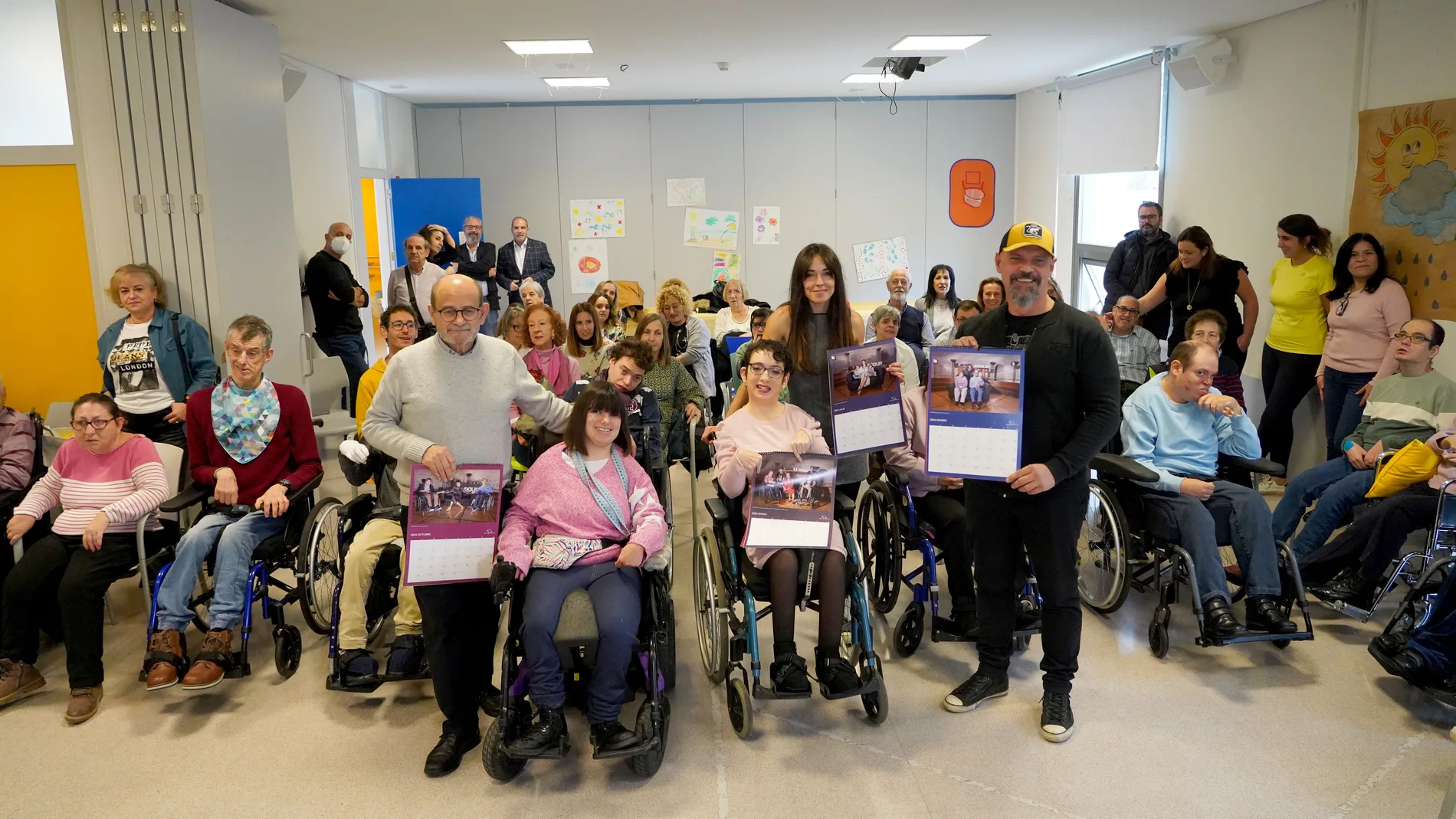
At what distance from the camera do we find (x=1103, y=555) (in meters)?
3.96

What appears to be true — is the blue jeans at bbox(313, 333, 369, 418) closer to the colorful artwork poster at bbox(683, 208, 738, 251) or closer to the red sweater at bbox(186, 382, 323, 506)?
the red sweater at bbox(186, 382, 323, 506)

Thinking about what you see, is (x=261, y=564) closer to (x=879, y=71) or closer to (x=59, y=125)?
(x=59, y=125)

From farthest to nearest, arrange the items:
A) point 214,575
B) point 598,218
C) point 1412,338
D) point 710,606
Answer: point 598,218 → point 1412,338 → point 214,575 → point 710,606

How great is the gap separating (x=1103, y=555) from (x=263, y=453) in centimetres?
328

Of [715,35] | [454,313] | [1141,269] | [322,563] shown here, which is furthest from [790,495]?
[1141,269]

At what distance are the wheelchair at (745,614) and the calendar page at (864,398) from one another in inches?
8.2

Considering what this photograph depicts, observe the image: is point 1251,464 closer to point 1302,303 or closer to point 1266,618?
point 1266,618

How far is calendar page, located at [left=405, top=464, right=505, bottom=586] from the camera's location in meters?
2.83

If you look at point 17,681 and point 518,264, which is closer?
point 17,681

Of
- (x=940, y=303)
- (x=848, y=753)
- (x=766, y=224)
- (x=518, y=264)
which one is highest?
(x=766, y=224)

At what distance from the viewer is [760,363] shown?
323 centimetres

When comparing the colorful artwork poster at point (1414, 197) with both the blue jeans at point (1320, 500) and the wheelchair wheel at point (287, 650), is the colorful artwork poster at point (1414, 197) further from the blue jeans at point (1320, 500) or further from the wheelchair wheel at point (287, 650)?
the wheelchair wheel at point (287, 650)

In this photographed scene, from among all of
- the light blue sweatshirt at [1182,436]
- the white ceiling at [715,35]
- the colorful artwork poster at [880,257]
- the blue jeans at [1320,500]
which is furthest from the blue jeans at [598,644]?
the colorful artwork poster at [880,257]

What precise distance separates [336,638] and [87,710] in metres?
0.87
